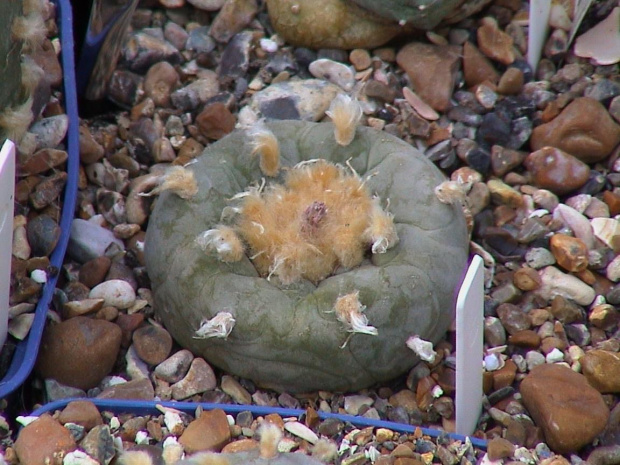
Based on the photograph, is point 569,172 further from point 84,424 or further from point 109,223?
point 84,424

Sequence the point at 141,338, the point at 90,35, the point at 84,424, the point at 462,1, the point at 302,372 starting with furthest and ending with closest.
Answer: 1. the point at 462,1
2. the point at 90,35
3. the point at 141,338
4. the point at 302,372
5. the point at 84,424

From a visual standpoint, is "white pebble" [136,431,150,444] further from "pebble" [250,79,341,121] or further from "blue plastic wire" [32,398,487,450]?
"pebble" [250,79,341,121]

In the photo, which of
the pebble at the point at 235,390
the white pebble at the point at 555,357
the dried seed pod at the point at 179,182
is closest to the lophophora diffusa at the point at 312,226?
the dried seed pod at the point at 179,182

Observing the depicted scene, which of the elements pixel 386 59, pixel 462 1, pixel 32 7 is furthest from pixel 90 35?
pixel 462 1

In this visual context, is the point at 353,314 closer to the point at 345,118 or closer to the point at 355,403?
the point at 355,403

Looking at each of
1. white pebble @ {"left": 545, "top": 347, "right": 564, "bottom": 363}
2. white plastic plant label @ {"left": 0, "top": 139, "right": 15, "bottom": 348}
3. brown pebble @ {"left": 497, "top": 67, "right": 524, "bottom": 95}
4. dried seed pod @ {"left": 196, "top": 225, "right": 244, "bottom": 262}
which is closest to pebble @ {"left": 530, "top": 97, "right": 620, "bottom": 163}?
brown pebble @ {"left": 497, "top": 67, "right": 524, "bottom": 95}

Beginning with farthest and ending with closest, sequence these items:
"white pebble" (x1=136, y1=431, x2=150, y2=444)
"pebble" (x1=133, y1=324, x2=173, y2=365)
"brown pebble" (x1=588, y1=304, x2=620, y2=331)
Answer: "brown pebble" (x1=588, y1=304, x2=620, y2=331) → "pebble" (x1=133, y1=324, x2=173, y2=365) → "white pebble" (x1=136, y1=431, x2=150, y2=444)
